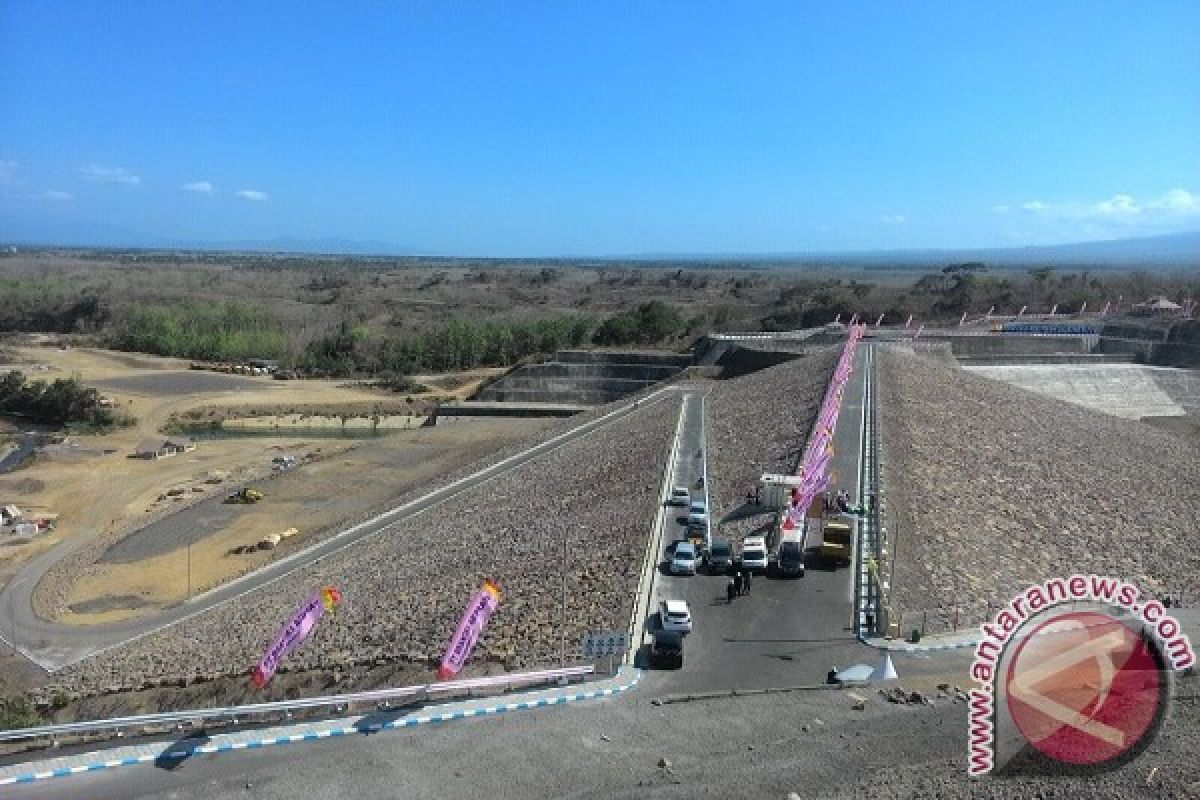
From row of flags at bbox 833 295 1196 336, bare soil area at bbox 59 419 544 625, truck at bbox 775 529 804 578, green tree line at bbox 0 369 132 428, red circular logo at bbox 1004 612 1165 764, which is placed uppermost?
row of flags at bbox 833 295 1196 336

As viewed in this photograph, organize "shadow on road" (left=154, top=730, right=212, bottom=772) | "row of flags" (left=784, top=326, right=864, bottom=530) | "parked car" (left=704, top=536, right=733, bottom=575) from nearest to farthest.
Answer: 1. "shadow on road" (left=154, top=730, right=212, bottom=772)
2. "parked car" (left=704, top=536, right=733, bottom=575)
3. "row of flags" (left=784, top=326, right=864, bottom=530)

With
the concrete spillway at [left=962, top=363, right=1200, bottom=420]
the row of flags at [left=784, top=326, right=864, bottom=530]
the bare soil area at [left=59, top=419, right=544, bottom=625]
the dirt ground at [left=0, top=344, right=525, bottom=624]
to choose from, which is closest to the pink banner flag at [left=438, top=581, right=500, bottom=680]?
the row of flags at [left=784, top=326, right=864, bottom=530]

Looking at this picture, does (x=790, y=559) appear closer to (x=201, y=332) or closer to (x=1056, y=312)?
(x=1056, y=312)

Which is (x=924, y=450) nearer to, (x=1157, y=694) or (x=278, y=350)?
(x=1157, y=694)

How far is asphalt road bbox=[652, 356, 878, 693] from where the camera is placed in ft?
58.3

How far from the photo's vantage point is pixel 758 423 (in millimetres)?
42719

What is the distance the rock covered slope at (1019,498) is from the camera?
24781 mm

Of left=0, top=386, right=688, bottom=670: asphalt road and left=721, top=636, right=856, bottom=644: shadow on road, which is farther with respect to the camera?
left=0, top=386, right=688, bottom=670: asphalt road

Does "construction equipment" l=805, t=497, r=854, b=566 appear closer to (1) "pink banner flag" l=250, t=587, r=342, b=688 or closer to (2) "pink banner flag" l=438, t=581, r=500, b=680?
(2) "pink banner flag" l=438, t=581, r=500, b=680

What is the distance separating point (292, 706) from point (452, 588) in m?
10.5

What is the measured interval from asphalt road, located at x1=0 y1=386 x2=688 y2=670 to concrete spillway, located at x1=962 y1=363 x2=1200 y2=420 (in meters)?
39.7
